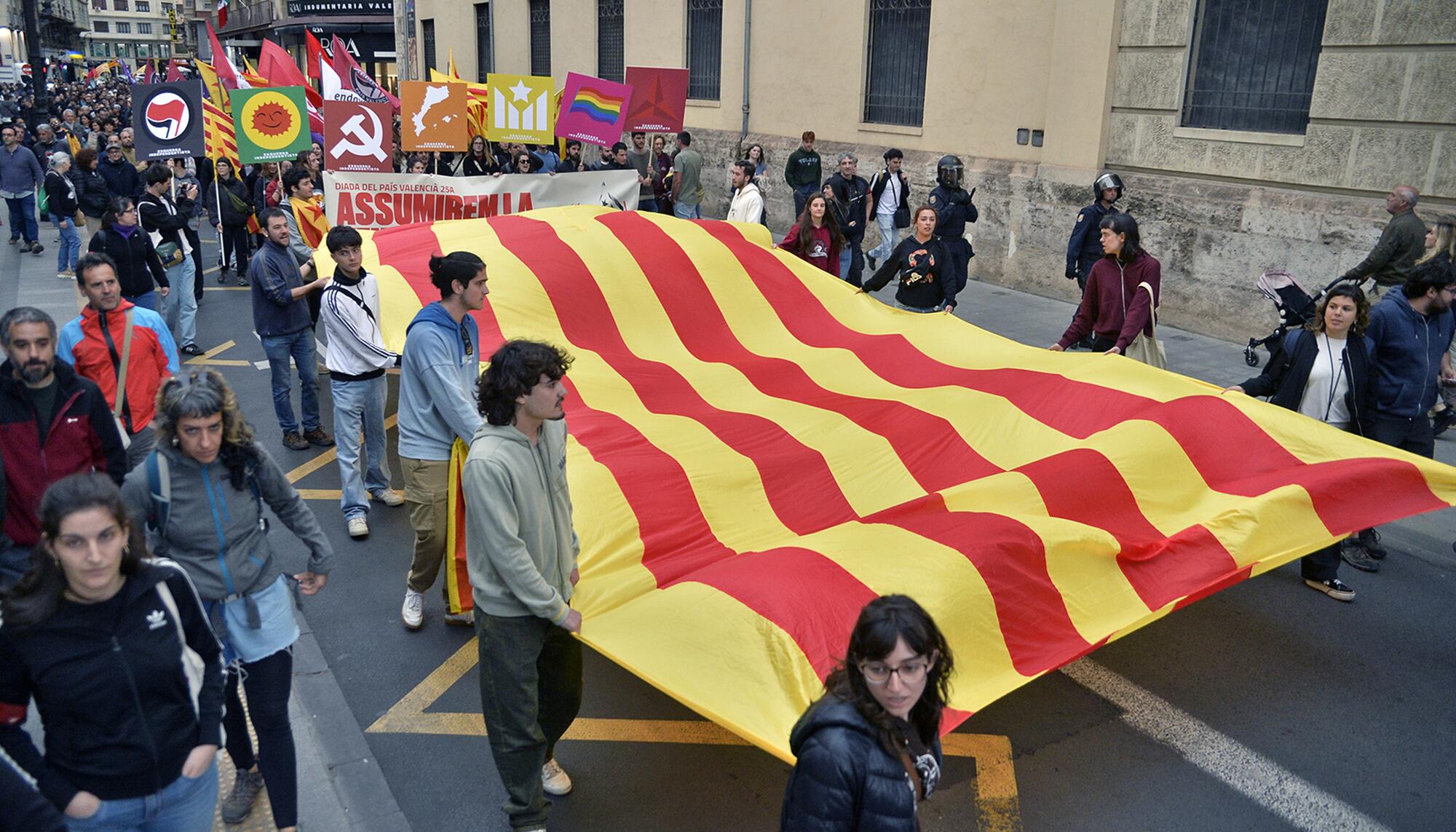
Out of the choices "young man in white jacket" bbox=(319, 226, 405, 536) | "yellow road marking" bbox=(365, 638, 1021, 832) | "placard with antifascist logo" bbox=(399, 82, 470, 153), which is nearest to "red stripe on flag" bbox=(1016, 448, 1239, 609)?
"yellow road marking" bbox=(365, 638, 1021, 832)

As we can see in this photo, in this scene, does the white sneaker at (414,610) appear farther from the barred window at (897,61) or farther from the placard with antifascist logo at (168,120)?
the barred window at (897,61)

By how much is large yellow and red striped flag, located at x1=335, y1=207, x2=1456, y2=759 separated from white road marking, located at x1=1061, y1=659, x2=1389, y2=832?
0.60 m

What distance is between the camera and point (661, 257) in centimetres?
812

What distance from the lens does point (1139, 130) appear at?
Result: 39.3ft

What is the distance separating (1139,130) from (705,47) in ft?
34.3

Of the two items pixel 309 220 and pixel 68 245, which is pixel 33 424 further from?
pixel 68 245

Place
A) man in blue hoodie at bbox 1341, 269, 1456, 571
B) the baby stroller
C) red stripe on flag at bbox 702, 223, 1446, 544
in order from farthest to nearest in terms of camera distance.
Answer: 1. the baby stroller
2. man in blue hoodie at bbox 1341, 269, 1456, 571
3. red stripe on flag at bbox 702, 223, 1446, 544

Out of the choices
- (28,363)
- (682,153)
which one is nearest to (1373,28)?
(682,153)

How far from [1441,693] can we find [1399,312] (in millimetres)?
2176

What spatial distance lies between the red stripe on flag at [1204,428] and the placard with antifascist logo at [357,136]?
5.41 m

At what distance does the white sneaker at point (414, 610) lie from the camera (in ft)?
18.2

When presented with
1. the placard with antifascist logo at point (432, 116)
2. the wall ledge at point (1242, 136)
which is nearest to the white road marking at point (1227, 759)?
the wall ledge at point (1242, 136)

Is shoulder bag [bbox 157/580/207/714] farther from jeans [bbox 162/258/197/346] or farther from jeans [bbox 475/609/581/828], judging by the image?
jeans [bbox 162/258/197/346]

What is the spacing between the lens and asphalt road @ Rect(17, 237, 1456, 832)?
422cm
